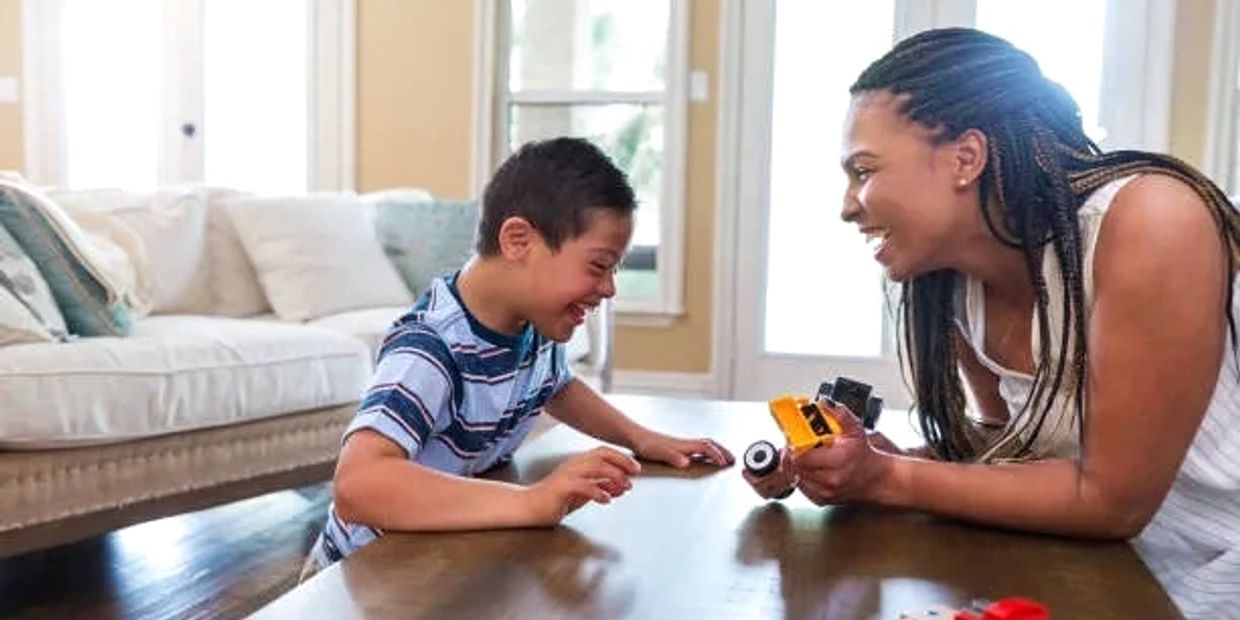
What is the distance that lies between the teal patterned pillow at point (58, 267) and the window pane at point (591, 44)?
8.37ft

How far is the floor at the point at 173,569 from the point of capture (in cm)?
213

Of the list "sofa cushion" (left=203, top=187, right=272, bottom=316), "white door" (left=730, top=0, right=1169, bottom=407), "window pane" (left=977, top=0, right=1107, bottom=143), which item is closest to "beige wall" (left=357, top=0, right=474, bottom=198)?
"white door" (left=730, top=0, right=1169, bottom=407)

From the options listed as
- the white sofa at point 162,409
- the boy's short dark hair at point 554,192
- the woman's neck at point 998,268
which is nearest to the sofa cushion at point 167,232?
the white sofa at point 162,409

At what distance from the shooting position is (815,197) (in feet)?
14.7

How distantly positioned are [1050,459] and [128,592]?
72.4 inches

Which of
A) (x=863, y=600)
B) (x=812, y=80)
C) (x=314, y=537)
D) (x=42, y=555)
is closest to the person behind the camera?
(x=863, y=600)

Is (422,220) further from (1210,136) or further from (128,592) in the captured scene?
(1210,136)

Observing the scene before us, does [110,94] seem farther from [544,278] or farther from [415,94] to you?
[544,278]

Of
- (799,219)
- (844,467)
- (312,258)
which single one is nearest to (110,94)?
(312,258)

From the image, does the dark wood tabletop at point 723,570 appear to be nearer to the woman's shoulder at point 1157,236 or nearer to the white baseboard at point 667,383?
the woman's shoulder at point 1157,236

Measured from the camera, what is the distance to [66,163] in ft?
16.5

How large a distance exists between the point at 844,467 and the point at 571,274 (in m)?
0.36

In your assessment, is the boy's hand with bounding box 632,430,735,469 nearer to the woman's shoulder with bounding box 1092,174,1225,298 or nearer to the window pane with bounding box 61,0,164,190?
the woman's shoulder with bounding box 1092,174,1225,298

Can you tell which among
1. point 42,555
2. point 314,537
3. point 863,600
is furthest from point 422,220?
point 863,600
